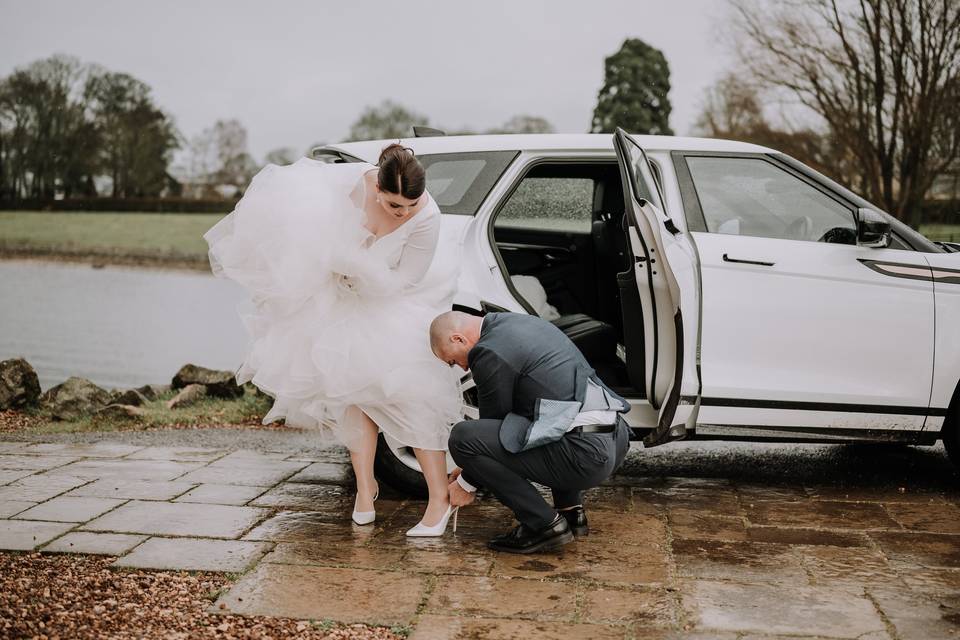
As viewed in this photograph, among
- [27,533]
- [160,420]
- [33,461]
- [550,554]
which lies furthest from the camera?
[160,420]

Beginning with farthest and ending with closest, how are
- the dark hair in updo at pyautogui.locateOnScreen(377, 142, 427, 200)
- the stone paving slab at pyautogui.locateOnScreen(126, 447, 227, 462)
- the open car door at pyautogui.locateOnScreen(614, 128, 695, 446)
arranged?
the stone paving slab at pyautogui.locateOnScreen(126, 447, 227, 462) → the open car door at pyautogui.locateOnScreen(614, 128, 695, 446) → the dark hair in updo at pyautogui.locateOnScreen(377, 142, 427, 200)

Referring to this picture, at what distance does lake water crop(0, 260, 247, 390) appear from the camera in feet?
40.3

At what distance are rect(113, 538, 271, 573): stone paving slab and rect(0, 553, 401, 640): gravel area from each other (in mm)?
76

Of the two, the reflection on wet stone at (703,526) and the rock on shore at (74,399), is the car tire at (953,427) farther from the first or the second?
the rock on shore at (74,399)

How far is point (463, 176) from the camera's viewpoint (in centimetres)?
466

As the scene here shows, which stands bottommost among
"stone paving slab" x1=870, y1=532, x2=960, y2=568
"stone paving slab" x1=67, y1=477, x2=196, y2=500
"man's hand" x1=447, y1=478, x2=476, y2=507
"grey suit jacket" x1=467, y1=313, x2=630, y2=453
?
"stone paving slab" x1=67, y1=477, x2=196, y2=500

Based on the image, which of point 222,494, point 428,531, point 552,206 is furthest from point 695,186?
point 222,494

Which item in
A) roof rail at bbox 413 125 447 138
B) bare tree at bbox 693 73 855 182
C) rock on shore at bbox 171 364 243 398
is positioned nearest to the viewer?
roof rail at bbox 413 125 447 138

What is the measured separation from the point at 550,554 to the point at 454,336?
101cm

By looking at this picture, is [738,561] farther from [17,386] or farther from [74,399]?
[17,386]

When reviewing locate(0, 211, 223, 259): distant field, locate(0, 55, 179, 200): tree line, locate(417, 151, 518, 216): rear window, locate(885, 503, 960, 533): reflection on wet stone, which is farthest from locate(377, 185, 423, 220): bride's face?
locate(0, 55, 179, 200): tree line

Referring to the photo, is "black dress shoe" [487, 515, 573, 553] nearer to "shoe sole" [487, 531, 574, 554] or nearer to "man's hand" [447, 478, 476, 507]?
"shoe sole" [487, 531, 574, 554]

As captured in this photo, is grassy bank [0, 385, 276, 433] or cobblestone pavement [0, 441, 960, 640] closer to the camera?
cobblestone pavement [0, 441, 960, 640]

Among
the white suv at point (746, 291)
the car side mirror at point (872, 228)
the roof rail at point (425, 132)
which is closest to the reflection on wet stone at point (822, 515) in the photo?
the white suv at point (746, 291)
